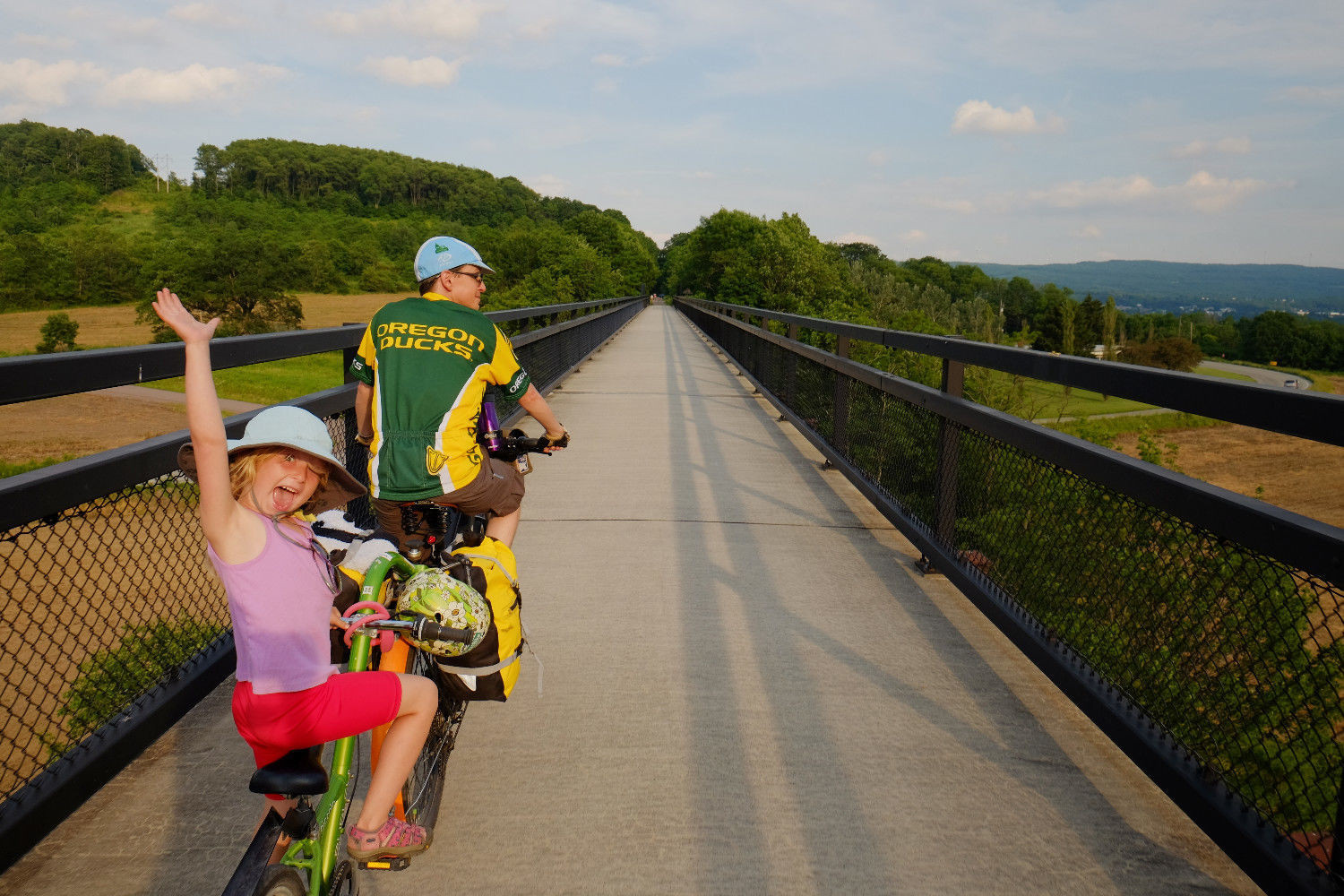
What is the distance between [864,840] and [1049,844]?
20.4 inches

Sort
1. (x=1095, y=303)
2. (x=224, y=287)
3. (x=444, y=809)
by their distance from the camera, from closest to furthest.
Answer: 1. (x=444, y=809)
2. (x=224, y=287)
3. (x=1095, y=303)

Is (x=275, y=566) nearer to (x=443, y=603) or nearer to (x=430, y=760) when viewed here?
(x=443, y=603)

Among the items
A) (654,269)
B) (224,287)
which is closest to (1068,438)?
(224,287)

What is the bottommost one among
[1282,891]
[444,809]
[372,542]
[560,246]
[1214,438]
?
[1214,438]

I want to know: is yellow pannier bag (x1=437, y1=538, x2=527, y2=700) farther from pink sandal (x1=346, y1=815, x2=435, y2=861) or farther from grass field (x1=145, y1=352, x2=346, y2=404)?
grass field (x1=145, y1=352, x2=346, y2=404)

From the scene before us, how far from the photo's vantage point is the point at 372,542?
2.06m

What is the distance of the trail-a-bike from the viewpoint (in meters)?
1.73

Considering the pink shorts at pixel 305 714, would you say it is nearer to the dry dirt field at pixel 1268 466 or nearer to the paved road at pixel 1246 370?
the dry dirt field at pixel 1268 466

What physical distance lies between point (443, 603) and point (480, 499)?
101cm

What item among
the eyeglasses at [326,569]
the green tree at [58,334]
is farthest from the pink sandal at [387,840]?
the green tree at [58,334]

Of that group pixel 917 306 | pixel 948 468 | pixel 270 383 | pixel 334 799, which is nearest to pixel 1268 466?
pixel 917 306

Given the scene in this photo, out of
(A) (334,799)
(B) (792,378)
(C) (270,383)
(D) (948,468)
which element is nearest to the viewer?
(A) (334,799)

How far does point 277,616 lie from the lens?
183cm

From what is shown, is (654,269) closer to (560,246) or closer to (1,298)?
(560,246)
